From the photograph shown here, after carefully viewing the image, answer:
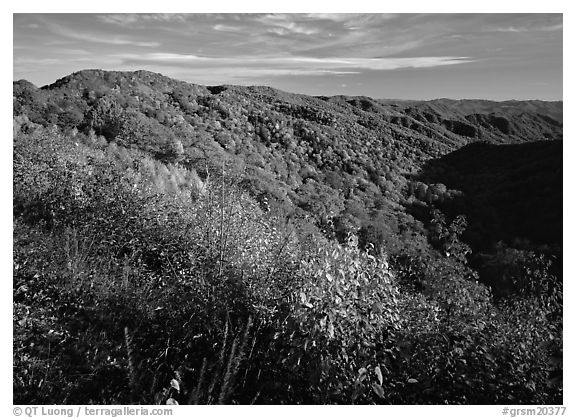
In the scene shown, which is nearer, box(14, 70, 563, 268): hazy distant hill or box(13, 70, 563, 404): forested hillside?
box(13, 70, 563, 404): forested hillside

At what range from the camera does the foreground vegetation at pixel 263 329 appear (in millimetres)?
3092

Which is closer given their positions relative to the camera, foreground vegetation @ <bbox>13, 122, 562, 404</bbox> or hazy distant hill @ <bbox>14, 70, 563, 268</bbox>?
foreground vegetation @ <bbox>13, 122, 562, 404</bbox>

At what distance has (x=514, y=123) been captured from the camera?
118250 millimetres

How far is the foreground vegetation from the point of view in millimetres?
3092

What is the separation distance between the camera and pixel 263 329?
3.53 meters

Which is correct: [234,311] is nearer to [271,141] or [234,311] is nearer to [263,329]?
[263,329]

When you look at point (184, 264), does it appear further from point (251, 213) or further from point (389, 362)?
point (389, 362)

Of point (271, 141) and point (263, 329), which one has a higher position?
point (271, 141)

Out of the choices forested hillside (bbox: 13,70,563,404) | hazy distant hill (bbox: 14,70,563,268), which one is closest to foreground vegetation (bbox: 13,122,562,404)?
forested hillside (bbox: 13,70,563,404)

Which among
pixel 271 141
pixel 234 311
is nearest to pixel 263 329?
pixel 234 311

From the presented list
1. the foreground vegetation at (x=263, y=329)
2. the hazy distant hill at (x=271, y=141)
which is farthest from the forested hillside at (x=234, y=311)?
the hazy distant hill at (x=271, y=141)

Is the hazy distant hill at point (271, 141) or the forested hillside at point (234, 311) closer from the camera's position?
the forested hillside at point (234, 311)

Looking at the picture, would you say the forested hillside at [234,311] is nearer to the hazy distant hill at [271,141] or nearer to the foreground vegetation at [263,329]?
the foreground vegetation at [263,329]

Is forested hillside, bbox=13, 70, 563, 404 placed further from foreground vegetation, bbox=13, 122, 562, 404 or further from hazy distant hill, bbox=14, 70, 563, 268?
hazy distant hill, bbox=14, 70, 563, 268
